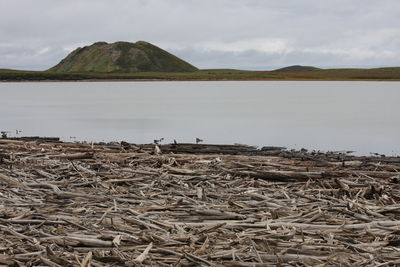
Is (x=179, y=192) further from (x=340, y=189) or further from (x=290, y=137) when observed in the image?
(x=290, y=137)

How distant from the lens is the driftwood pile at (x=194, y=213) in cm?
705

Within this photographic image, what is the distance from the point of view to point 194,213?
8.81 metres

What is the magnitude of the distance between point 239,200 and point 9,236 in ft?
13.4

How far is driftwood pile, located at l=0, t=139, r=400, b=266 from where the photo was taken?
705 centimetres

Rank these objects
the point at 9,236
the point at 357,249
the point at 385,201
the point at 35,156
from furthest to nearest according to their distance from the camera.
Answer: the point at 35,156, the point at 385,201, the point at 9,236, the point at 357,249

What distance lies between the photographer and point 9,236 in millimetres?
7750

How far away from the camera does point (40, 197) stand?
33.1ft

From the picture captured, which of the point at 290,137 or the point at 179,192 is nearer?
the point at 179,192

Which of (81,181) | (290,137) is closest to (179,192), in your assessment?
(81,181)

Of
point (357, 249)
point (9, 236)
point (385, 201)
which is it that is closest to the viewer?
point (357, 249)

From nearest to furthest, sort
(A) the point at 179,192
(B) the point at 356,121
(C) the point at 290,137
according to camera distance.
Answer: (A) the point at 179,192 → (C) the point at 290,137 → (B) the point at 356,121

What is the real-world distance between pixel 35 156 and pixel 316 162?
7.43 metres

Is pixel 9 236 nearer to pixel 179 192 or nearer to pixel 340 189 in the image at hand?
pixel 179 192

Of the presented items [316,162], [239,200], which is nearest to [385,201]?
[239,200]
